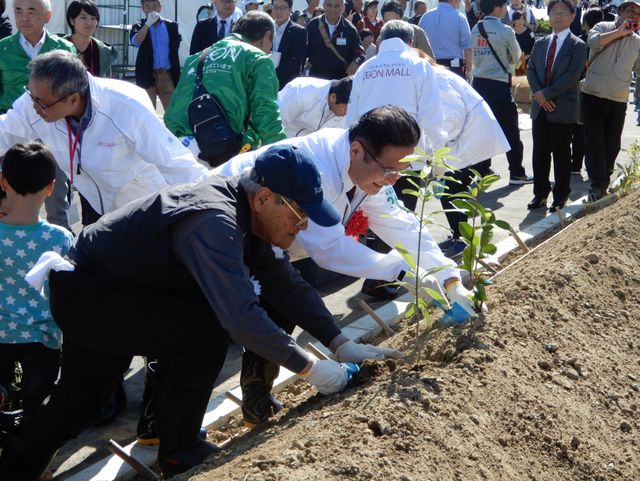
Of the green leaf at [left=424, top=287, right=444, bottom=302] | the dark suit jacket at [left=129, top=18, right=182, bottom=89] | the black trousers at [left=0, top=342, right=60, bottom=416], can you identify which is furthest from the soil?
the dark suit jacket at [left=129, top=18, right=182, bottom=89]

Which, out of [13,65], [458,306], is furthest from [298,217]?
[13,65]

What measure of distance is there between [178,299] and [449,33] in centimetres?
901

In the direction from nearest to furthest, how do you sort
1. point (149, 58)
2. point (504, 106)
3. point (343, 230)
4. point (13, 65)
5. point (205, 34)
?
point (343, 230)
point (13, 65)
point (504, 106)
point (205, 34)
point (149, 58)

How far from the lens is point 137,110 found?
4.84 metres

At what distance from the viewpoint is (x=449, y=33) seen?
11914 millimetres

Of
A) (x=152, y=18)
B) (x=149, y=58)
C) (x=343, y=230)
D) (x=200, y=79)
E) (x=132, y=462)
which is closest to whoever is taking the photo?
(x=132, y=462)

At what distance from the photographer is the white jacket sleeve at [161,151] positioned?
190 inches

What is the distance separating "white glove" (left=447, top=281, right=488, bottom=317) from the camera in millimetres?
4438

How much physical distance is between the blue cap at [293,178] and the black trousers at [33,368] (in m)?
1.48

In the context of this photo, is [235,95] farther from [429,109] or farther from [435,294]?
[435,294]

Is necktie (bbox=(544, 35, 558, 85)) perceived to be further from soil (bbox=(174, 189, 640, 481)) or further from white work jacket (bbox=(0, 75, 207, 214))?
white work jacket (bbox=(0, 75, 207, 214))

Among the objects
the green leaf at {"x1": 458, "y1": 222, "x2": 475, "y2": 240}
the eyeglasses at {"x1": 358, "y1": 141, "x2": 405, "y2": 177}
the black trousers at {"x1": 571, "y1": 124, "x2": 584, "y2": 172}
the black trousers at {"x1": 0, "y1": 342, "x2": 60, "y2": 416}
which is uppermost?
the eyeglasses at {"x1": 358, "y1": 141, "x2": 405, "y2": 177}

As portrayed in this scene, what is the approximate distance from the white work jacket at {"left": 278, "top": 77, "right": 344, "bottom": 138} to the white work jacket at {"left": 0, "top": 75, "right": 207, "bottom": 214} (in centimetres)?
246

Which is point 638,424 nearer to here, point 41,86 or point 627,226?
point 627,226
